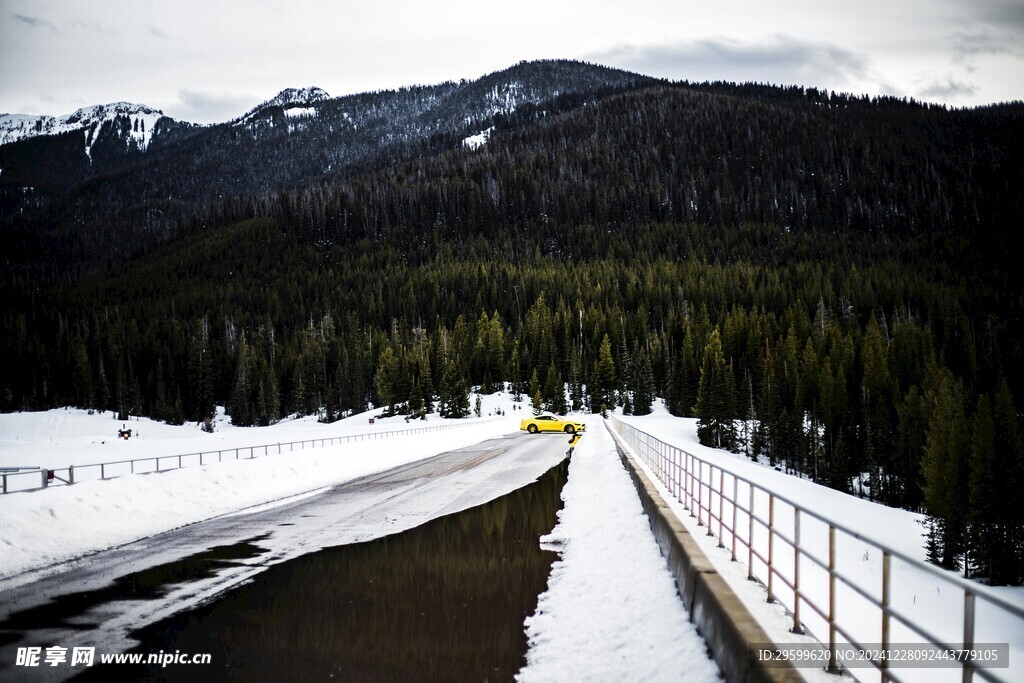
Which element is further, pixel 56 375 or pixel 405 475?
pixel 56 375

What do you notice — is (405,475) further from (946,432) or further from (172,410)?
(172,410)

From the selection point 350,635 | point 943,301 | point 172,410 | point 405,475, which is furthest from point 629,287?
point 350,635

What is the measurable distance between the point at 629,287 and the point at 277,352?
3001 inches

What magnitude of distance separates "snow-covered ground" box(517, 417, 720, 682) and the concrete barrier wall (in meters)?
0.19

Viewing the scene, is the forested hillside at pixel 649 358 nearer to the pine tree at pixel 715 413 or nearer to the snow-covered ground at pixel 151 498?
the pine tree at pixel 715 413

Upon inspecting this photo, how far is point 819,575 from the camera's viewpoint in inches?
946

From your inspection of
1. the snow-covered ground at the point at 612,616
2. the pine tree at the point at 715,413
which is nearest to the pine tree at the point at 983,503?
the pine tree at the point at 715,413

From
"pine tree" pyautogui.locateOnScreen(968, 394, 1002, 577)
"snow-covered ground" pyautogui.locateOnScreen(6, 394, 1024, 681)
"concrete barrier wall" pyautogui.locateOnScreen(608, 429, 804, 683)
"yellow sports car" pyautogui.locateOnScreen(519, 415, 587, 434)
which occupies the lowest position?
"pine tree" pyautogui.locateOnScreen(968, 394, 1002, 577)

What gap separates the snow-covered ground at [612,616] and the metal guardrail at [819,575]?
115 cm

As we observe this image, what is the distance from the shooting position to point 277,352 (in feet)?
471

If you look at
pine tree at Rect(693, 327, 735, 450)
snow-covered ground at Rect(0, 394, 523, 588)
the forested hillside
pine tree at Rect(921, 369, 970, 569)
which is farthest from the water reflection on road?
pine tree at Rect(693, 327, 735, 450)

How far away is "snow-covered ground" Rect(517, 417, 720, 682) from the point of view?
7.89m

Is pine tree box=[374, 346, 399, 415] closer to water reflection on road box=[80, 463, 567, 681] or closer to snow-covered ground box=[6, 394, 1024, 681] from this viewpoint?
snow-covered ground box=[6, 394, 1024, 681]

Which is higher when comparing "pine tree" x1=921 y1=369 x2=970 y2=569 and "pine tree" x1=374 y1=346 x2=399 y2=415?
"pine tree" x1=374 y1=346 x2=399 y2=415
